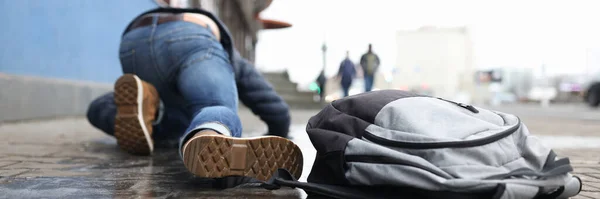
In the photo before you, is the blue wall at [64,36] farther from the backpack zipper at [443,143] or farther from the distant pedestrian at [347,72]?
the distant pedestrian at [347,72]

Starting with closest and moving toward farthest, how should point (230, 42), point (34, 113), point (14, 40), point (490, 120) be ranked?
1. point (490, 120)
2. point (230, 42)
3. point (14, 40)
4. point (34, 113)

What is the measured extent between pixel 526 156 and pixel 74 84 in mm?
5584

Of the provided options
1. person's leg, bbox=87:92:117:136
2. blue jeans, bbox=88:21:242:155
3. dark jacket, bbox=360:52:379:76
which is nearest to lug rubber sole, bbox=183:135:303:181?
blue jeans, bbox=88:21:242:155

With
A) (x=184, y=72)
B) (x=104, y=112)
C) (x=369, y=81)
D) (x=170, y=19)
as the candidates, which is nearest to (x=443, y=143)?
(x=184, y=72)

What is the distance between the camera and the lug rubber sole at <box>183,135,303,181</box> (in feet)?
4.70

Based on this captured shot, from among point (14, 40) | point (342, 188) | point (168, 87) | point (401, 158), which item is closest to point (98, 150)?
point (168, 87)

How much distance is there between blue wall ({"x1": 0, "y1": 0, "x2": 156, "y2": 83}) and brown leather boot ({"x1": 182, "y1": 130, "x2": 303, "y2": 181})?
149 inches

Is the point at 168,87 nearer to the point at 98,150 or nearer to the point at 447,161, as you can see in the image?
the point at 98,150

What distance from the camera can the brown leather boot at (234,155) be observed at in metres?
1.43

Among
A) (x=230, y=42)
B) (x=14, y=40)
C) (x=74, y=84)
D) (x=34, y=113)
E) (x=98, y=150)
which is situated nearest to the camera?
(x=230, y=42)

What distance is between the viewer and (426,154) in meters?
1.22

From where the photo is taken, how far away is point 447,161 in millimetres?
1185

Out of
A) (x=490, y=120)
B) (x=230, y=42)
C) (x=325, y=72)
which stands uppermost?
(x=230, y=42)

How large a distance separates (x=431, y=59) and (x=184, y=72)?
52.4 meters
